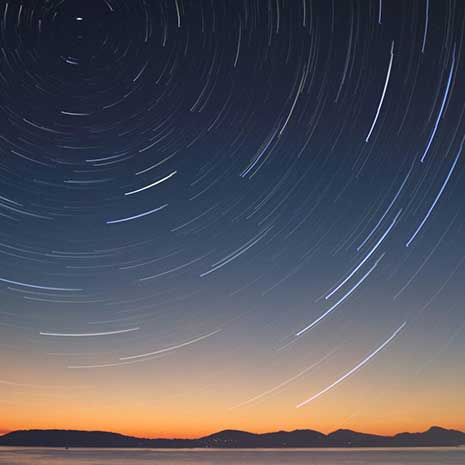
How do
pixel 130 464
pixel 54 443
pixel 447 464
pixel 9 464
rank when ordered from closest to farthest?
1. pixel 9 464
2. pixel 447 464
3. pixel 130 464
4. pixel 54 443

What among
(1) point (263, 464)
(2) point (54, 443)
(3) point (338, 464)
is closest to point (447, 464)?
(3) point (338, 464)

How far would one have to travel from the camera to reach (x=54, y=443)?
182750 millimetres

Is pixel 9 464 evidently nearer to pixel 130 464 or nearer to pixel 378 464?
pixel 130 464

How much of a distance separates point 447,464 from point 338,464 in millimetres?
13234

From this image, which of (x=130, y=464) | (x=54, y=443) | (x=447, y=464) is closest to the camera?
(x=447, y=464)

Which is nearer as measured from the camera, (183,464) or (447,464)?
(447,464)

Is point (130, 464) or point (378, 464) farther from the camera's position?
point (130, 464)

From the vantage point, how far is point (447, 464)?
73.6 m

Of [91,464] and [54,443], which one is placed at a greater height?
[54,443]

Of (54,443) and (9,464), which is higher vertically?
(54,443)

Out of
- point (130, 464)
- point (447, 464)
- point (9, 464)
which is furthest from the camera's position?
point (130, 464)

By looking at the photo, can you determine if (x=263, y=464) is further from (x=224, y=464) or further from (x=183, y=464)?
(x=183, y=464)

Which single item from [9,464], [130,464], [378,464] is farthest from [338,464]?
[9,464]

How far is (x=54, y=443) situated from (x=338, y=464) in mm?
132198
